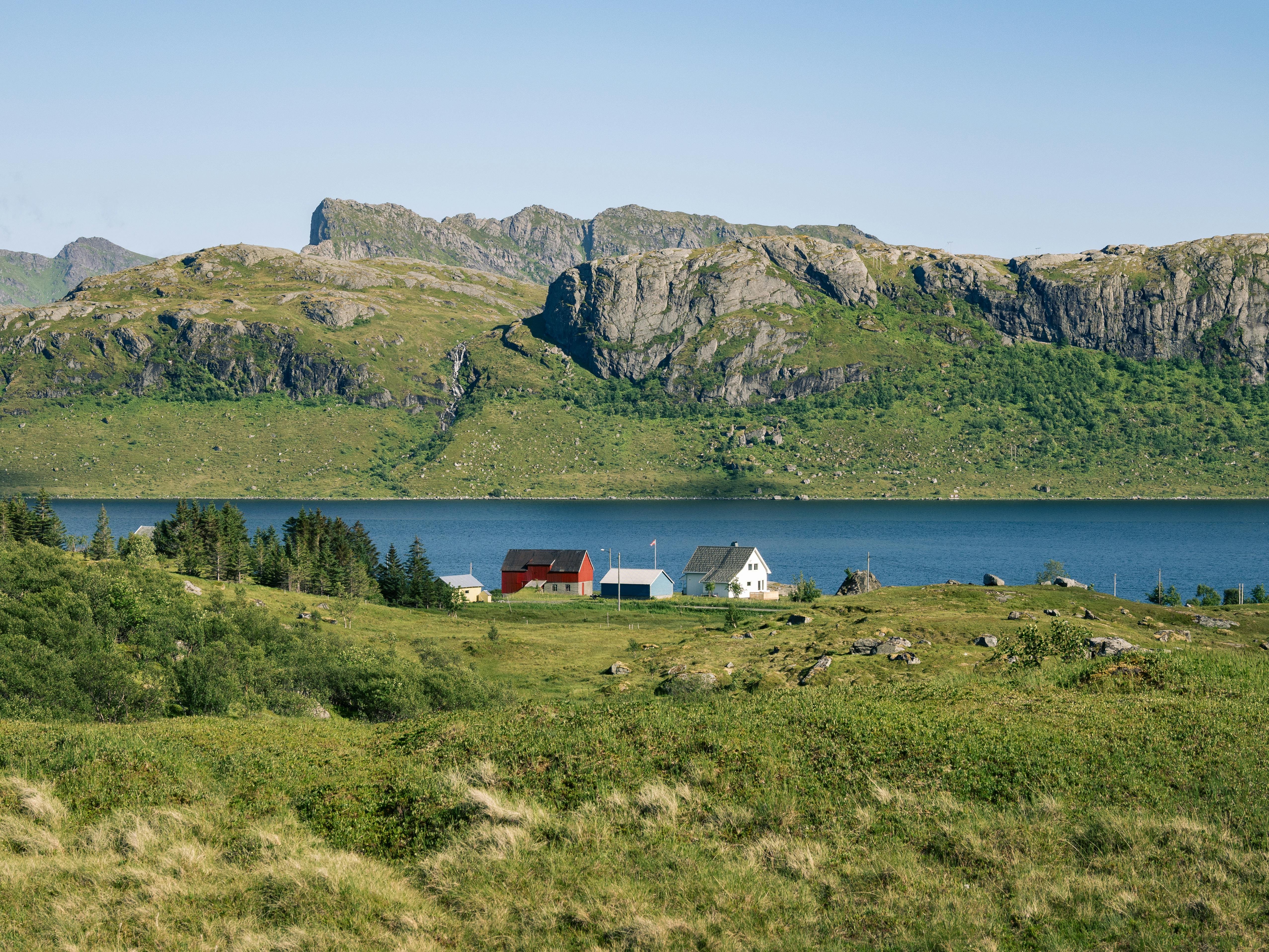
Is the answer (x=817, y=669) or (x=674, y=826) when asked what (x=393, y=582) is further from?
(x=674, y=826)

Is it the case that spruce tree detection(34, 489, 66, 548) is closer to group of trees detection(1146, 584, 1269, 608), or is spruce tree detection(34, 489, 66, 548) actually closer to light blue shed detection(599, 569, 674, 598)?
light blue shed detection(599, 569, 674, 598)

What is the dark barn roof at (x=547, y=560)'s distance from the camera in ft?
391

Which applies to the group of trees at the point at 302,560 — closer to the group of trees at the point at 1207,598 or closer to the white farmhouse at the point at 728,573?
the white farmhouse at the point at 728,573

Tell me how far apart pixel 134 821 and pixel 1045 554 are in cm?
17790

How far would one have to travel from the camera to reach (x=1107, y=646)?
128ft

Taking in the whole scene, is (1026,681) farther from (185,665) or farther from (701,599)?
(701,599)

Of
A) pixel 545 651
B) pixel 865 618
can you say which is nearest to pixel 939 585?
pixel 865 618

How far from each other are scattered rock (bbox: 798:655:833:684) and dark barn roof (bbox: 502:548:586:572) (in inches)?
2868

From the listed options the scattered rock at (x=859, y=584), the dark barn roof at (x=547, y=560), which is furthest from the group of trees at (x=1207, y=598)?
the dark barn roof at (x=547, y=560)

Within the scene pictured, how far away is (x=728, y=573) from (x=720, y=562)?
2.03m

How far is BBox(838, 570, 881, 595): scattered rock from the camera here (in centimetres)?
10481

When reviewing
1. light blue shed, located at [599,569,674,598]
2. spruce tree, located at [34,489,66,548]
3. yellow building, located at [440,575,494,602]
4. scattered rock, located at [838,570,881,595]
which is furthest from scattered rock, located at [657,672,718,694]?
spruce tree, located at [34,489,66,548]

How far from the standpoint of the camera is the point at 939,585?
8838cm

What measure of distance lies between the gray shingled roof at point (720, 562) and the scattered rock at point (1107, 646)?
67.9 metres
